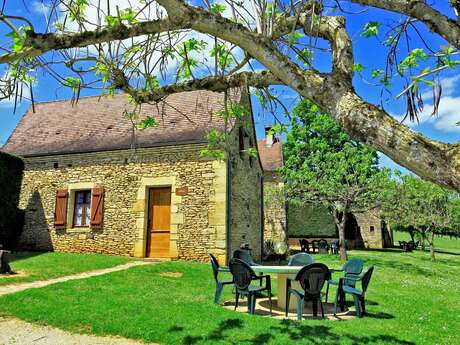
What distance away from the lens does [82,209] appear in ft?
45.8

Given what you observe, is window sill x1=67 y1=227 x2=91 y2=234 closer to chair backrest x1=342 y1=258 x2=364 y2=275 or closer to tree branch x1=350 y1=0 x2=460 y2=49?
chair backrest x1=342 y1=258 x2=364 y2=275

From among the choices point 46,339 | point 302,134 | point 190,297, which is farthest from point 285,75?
point 302,134

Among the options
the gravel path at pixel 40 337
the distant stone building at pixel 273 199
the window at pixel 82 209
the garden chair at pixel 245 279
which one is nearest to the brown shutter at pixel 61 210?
the window at pixel 82 209

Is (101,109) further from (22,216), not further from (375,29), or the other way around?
(375,29)

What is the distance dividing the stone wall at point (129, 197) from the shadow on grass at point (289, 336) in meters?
6.58

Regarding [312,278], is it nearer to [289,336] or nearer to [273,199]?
[289,336]

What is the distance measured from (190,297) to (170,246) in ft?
17.0

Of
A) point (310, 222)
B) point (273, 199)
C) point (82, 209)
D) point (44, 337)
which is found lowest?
point (44, 337)

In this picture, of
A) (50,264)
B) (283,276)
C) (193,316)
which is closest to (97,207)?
(50,264)

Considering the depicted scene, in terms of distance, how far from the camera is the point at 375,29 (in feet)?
11.6

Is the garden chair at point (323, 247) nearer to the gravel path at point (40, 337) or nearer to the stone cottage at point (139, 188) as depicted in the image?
the stone cottage at point (139, 188)

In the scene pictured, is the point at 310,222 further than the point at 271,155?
Yes

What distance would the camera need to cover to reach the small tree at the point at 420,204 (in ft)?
57.0

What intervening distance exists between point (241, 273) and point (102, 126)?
1084 centimetres
